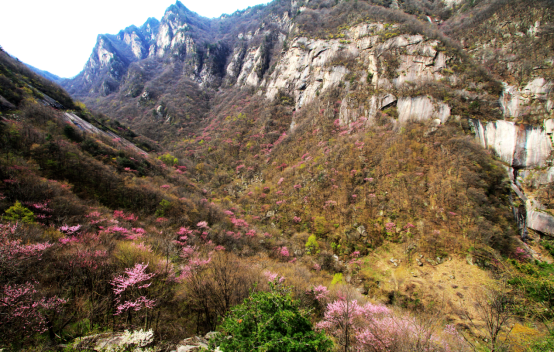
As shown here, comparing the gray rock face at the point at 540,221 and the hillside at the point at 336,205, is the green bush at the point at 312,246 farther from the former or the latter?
the gray rock face at the point at 540,221

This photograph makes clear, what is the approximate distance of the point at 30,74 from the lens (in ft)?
99.2

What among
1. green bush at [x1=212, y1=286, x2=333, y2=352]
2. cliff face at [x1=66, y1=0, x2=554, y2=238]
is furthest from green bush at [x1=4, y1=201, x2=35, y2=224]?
cliff face at [x1=66, y1=0, x2=554, y2=238]

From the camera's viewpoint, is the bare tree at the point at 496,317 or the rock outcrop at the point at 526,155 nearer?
the bare tree at the point at 496,317

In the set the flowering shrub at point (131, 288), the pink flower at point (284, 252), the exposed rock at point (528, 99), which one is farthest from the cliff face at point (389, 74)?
the flowering shrub at point (131, 288)

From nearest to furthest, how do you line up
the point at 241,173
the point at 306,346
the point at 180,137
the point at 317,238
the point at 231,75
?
the point at 306,346
the point at 317,238
the point at 241,173
the point at 180,137
the point at 231,75

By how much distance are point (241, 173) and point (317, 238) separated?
1737cm

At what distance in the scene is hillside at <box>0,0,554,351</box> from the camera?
17.8ft

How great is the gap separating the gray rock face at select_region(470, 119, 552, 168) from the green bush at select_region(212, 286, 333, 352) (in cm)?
2199

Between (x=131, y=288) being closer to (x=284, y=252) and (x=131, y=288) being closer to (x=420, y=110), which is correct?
(x=284, y=252)

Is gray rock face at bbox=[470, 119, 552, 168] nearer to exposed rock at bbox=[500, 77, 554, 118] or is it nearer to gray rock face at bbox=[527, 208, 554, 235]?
exposed rock at bbox=[500, 77, 554, 118]

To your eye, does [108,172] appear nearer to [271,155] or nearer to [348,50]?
[271,155]

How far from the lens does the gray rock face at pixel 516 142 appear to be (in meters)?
14.4

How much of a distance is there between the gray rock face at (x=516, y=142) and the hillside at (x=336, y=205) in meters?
0.10

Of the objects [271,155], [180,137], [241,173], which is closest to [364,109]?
[271,155]
